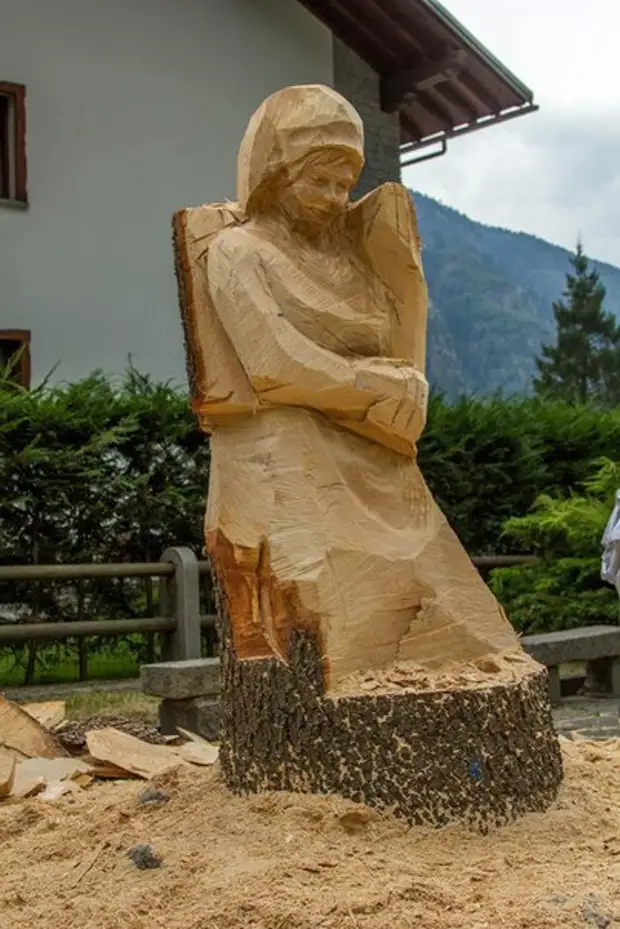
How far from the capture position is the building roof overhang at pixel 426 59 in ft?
38.9

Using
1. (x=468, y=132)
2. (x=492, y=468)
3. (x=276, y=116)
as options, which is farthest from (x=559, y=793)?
(x=468, y=132)

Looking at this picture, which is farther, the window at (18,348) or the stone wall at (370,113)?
the stone wall at (370,113)

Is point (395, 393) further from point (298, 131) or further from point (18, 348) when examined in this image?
point (18, 348)

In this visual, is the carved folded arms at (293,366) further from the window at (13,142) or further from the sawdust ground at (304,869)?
Answer: the window at (13,142)

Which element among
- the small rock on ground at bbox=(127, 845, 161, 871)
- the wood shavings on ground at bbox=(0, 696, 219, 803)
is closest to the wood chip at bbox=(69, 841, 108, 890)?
the small rock on ground at bbox=(127, 845, 161, 871)

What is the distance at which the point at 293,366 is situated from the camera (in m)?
3.27

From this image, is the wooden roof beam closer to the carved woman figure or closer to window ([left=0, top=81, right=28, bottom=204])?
window ([left=0, top=81, right=28, bottom=204])

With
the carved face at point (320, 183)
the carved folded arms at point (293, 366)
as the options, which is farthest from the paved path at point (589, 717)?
the carved face at point (320, 183)

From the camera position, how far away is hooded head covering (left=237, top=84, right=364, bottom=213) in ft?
11.1

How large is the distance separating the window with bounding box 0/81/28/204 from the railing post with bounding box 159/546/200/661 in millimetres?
4816

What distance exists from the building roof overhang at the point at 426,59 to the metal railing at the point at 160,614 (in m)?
7.00

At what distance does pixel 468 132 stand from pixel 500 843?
1141cm

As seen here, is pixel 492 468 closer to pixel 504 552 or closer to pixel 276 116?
pixel 504 552

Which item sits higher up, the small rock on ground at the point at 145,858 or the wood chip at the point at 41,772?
the small rock on ground at the point at 145,858
